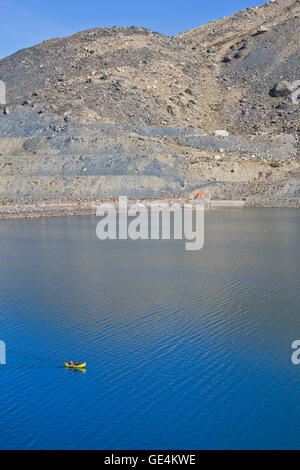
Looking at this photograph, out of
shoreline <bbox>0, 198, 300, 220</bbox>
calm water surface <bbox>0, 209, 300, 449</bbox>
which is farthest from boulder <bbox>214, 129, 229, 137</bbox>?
calm water surface <bbox>0, 209, 300, 449</bbox>

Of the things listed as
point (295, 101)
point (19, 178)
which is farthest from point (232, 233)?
point (295, 101)

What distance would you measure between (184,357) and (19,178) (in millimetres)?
73440

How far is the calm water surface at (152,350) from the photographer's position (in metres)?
19.4

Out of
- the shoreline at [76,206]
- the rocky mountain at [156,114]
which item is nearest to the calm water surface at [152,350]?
the shoreline at [76,206]

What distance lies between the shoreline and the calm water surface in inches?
1450

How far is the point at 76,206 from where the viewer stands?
89.1 meters

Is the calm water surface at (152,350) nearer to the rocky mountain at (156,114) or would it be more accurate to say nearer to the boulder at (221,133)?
the rocky mountain at (156,114)

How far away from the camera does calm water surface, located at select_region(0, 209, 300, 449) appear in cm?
1941

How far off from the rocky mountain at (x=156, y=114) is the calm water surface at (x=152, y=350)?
45.4 meters

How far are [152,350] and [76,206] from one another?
64855 millimetres

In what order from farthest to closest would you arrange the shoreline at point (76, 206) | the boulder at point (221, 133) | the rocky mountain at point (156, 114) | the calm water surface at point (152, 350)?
the boulder at point (221, 133) < the rocky mountain at point (156, 114) < the shoreline at point (76, 206) < the calm water surface at point (152, 350)

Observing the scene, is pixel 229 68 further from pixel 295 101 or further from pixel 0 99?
pixel 0 99

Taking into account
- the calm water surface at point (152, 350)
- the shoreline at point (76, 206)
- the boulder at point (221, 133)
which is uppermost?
the boulder at point (221, 133)
